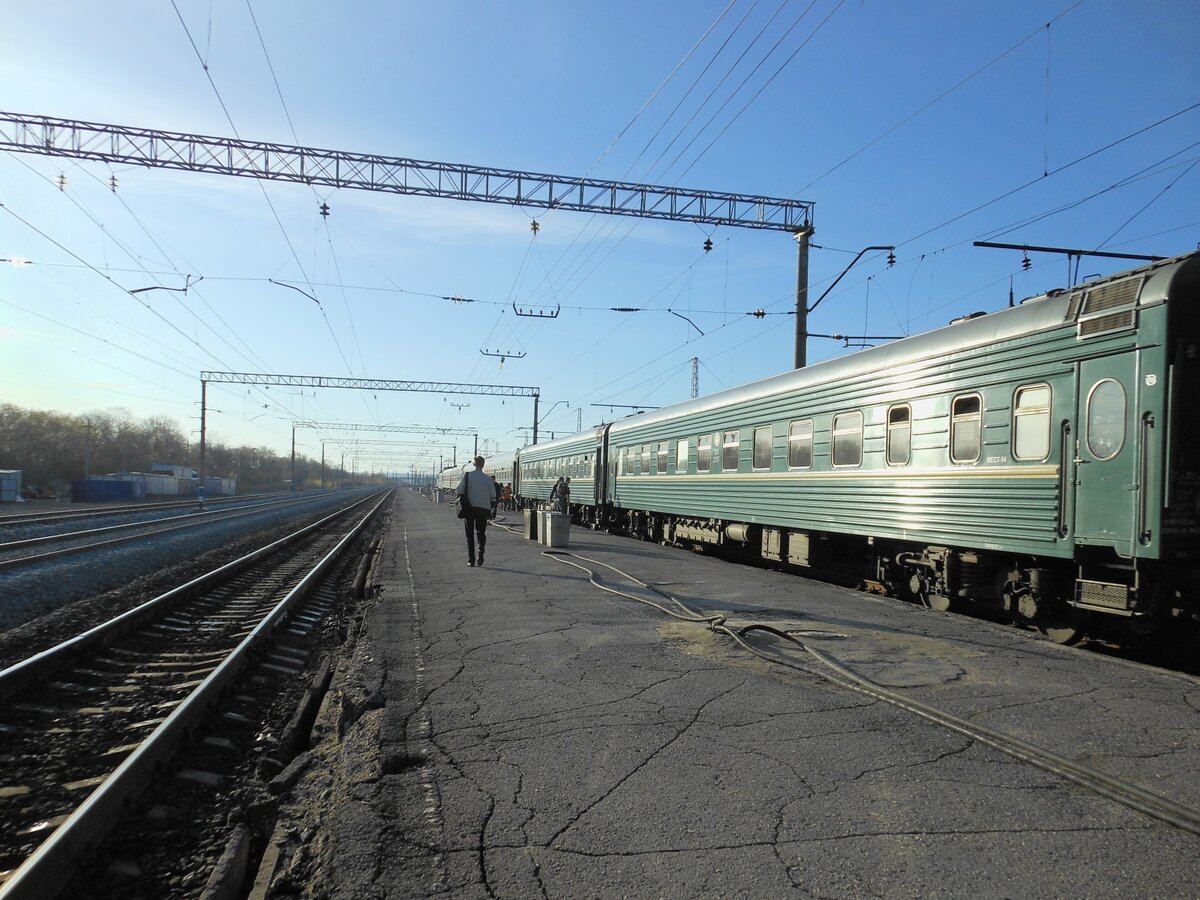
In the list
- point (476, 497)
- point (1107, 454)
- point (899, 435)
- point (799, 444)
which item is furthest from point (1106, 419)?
point (476, 497)

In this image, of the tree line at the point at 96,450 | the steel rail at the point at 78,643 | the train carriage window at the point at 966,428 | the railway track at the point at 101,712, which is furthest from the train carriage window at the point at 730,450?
the tree line at the point at 96,450

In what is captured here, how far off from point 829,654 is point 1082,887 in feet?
12.4

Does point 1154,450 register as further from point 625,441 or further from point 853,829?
point 625,441

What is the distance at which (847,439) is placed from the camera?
11.6m

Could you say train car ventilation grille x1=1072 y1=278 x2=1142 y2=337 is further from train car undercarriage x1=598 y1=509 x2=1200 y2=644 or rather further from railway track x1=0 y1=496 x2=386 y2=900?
railway track x1=0 y1=496 x2=386 y2=900

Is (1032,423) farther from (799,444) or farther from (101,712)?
(101,712)

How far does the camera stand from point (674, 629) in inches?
313

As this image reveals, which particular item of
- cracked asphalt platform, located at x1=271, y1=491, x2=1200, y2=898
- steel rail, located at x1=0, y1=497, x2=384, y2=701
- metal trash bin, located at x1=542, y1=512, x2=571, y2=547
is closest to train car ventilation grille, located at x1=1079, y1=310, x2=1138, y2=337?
cracked asphalt platform, located at x1=271, y1=491, x2=1200, y2=898

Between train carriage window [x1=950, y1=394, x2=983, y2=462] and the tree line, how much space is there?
58236 millimetres

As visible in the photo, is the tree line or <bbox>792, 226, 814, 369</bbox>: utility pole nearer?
<bbox>792, 226, 814, 369</bbox>: utility pole

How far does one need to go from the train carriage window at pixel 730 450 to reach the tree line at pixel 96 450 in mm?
52091

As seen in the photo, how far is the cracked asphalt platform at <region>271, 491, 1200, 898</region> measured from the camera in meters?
3.14

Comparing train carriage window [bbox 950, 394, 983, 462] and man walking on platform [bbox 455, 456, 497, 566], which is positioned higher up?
train carriage window [bbox 950, 394, 983, 462]

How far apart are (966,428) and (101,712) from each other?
8.73 m
